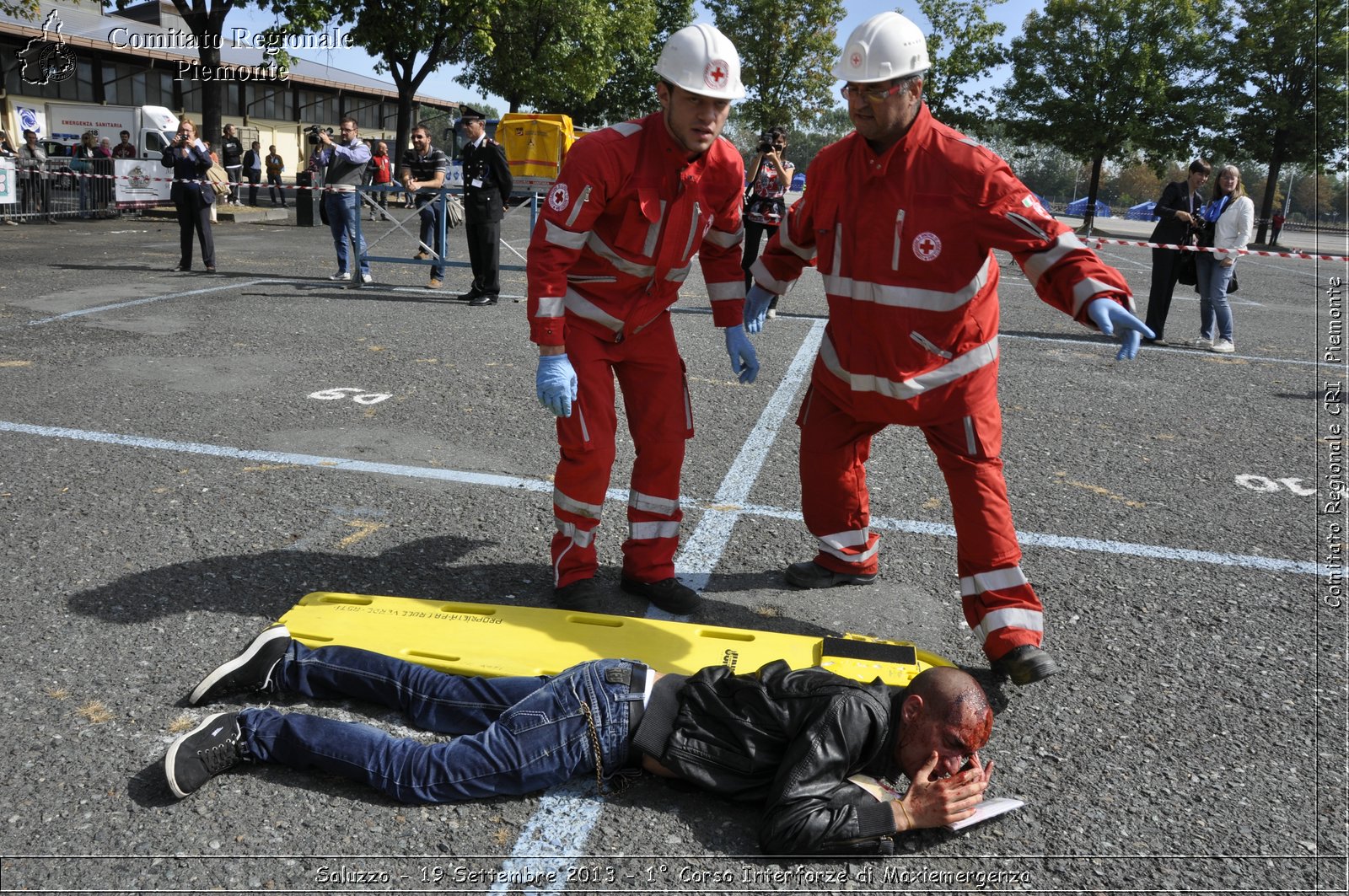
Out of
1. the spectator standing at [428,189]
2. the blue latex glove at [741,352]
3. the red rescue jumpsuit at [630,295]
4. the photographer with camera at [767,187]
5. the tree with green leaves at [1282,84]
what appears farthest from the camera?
the tree with green leaves at [1282,84]

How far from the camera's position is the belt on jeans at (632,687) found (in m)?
2.85

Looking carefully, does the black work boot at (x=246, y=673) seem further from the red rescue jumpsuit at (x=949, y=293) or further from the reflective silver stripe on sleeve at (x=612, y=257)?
the red rescue jumpsuit at (x=949, y=293)

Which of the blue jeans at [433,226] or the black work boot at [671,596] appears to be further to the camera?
the blue jeans at [433,226]

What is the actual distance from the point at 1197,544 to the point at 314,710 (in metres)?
4.08

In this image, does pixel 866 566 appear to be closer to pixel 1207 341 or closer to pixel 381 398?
pixel 381 398

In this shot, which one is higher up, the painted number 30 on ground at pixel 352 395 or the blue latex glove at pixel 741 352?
the blue latex glove at pixel 741 352

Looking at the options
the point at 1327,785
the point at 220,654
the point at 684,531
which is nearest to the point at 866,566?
the point at 684,531

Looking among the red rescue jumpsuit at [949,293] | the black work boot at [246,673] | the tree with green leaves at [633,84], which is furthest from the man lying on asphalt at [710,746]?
the tree with green leaves at [633,84]

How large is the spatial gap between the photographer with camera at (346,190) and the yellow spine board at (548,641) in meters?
9.41

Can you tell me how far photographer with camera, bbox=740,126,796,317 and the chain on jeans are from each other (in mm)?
8849

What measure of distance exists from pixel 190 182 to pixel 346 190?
1874mm

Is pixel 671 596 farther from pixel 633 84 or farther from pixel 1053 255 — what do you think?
pixel 633 84

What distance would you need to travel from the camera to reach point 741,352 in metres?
4.33

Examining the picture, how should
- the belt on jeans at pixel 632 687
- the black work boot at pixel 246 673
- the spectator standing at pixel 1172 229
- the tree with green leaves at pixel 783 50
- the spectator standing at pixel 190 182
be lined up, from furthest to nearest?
the tree with green leaves at pixel 783 50, the spectator standing at pixel 190 182, the spectator standing at pixel 1172 229, the black work boot at pixel 246 673, the belt on jeans at pixel 632 687
